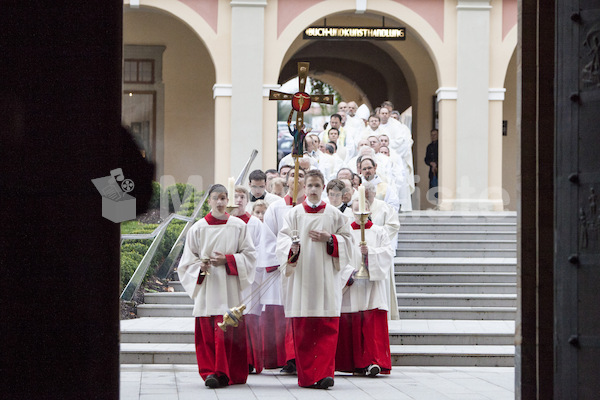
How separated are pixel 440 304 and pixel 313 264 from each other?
4.17 m

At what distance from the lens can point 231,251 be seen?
9.81 metres

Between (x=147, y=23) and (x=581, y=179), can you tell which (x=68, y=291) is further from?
(x=147, y=23)

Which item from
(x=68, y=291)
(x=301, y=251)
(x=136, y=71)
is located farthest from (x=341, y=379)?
(x=136, y=71)

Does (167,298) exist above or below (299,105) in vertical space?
below

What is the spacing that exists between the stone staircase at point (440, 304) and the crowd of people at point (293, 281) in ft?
3.16

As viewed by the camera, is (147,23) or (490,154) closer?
(490,154)

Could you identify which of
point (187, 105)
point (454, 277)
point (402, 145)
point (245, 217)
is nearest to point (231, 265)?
point (245, 217)

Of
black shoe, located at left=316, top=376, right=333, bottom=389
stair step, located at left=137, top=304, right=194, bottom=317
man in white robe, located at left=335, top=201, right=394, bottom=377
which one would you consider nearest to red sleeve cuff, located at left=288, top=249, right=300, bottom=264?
man in white robe, located at left=335, top=201, right=394, bottom=377

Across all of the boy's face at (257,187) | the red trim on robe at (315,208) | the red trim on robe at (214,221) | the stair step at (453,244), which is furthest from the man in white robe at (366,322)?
the stair step at (453,244)

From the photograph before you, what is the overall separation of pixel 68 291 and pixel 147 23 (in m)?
20.0

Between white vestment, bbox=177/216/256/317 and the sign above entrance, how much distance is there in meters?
12.0

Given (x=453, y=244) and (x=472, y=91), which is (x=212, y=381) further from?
(x=472, y=91)

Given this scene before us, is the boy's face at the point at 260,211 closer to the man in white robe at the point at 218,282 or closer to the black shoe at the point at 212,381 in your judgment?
the man in white robe at the point at 218,282

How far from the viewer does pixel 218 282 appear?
9.68m
